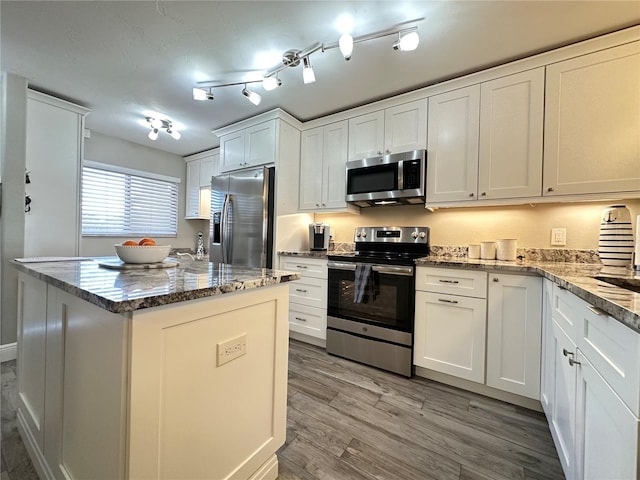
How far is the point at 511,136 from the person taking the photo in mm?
A: 2004

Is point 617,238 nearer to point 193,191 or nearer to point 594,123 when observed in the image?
point 594,123

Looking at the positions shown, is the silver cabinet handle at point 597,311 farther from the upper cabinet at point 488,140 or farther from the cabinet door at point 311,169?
the cabinet door at point 311,169

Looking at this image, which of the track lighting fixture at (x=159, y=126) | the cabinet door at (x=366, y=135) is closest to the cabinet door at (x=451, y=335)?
A: the cabinet door at (x=366, y=135)

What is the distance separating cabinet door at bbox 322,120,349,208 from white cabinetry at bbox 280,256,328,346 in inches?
27.5

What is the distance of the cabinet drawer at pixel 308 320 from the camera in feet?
8.61

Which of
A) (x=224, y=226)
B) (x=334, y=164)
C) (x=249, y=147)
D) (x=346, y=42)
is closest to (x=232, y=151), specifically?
(x=249, y=147)

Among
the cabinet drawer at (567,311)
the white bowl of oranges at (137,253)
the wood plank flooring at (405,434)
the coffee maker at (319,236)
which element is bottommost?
the wood plank flooring at (405,434)

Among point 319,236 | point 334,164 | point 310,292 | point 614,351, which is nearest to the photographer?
point 614,351

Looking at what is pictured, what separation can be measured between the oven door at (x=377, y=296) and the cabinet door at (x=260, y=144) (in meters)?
1.39

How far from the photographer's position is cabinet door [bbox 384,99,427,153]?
7.80 ft

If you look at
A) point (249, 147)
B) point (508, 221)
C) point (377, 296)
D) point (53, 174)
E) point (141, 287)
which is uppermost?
point (249, 147)

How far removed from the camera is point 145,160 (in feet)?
13.0

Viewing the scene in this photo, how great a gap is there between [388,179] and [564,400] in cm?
190

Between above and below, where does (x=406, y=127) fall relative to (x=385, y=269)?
above
